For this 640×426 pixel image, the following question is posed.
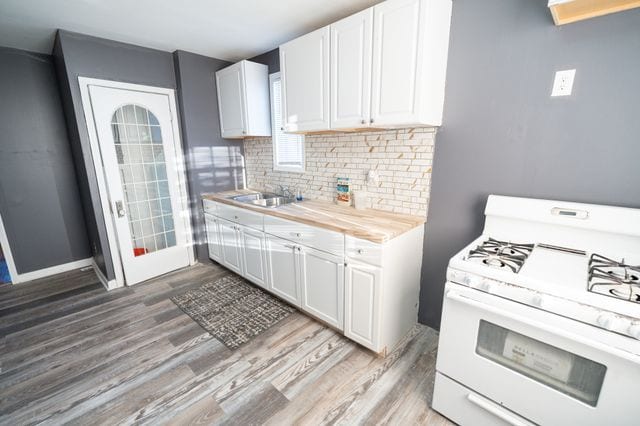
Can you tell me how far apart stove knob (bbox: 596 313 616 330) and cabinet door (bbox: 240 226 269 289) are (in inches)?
88.3

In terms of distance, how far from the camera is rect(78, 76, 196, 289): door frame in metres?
2.71

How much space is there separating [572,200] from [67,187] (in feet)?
16.1

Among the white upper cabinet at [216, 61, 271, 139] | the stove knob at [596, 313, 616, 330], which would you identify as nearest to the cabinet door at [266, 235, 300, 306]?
the white upper cabinet at [216, 61, 271, 139]

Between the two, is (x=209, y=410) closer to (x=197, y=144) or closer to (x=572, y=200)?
(x=572, y=200)

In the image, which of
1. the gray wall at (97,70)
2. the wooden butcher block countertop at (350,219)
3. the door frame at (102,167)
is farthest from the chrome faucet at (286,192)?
the gray wall at (97,70)

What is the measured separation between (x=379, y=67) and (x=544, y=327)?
1.68 meters

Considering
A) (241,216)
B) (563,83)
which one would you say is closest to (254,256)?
(241,216)

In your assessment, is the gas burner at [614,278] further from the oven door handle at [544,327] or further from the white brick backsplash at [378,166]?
the white brick backsplash at [378,166]

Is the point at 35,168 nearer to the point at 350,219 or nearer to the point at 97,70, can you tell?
the point at 97,70

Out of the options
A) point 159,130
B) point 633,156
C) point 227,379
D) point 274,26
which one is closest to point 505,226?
point 633,156

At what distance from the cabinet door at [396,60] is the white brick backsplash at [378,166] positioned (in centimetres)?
34

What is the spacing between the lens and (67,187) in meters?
3.44

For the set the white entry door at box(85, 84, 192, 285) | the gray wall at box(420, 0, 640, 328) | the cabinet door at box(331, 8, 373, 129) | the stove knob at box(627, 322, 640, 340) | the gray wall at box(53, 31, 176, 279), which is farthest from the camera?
the white entry door at box(85, 84, 192, 285)

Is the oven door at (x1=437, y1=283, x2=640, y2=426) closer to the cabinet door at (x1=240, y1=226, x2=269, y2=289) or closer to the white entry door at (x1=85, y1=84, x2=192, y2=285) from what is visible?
the cabinet door at (x1=240, y1=226, x2=269, y2=289)
